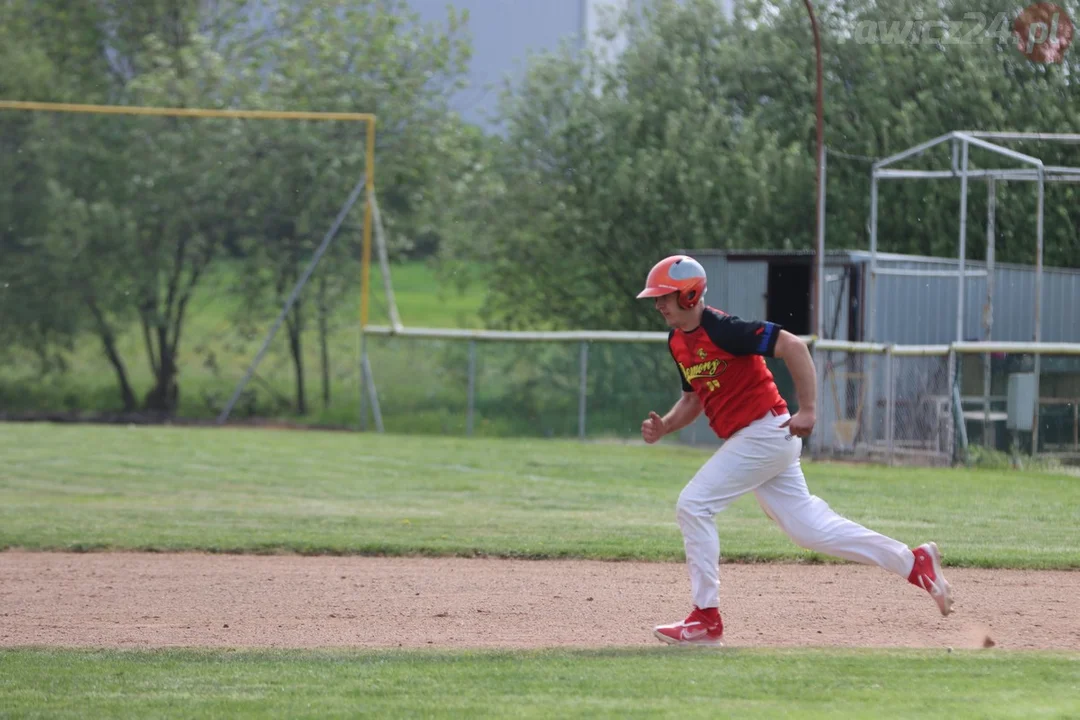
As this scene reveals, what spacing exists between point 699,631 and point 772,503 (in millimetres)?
737

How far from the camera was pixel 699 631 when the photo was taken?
6.91m

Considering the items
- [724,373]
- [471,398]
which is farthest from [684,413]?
[471,398]

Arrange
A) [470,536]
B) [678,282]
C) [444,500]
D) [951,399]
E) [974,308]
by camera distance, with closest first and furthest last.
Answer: [678,282], [470,536], [444,500], [951,399], [974,308]

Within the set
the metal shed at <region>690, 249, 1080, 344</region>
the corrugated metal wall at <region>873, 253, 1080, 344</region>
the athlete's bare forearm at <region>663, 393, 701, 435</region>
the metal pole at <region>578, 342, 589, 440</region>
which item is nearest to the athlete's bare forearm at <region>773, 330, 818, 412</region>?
the athlete's bare forearm at <region>663, 393, 701, 435</region>

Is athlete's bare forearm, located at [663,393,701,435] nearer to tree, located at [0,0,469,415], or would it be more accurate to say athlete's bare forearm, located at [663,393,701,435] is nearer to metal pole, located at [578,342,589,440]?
metal pole, located at [578,342,589,440]

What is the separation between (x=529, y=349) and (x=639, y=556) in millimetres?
10998

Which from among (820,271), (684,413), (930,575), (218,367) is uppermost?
(820,271)

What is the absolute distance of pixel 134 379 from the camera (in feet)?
75.5

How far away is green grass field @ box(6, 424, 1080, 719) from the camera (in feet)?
18.2

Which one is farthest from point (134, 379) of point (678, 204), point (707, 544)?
point (707, 544)

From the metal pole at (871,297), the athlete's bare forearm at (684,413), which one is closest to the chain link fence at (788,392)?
the metal pole at (871,297)

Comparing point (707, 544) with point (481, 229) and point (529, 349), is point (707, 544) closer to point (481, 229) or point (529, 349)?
point (529, 349)

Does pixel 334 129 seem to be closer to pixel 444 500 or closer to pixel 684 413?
pixel 444 500

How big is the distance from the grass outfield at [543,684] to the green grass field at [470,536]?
0.02 m
